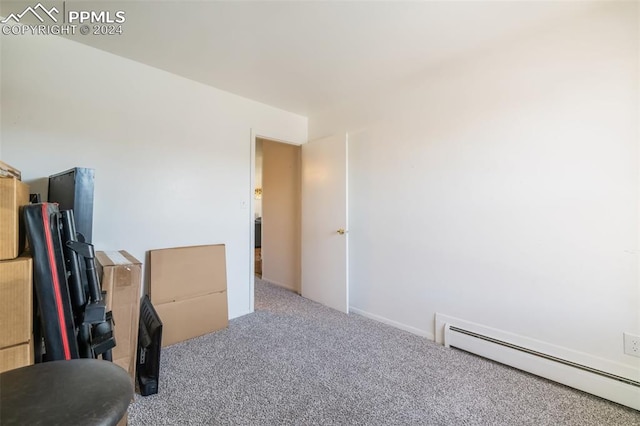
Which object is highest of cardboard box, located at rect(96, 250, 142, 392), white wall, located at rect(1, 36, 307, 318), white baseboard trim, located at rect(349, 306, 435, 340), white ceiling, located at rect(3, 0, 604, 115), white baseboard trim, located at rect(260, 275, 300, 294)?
white ceiling, located at rect(3, 0, 604, 115)

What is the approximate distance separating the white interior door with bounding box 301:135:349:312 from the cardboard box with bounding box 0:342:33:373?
2.42 meters

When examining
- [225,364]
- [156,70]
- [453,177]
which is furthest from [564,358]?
[156,70]

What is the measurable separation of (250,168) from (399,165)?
161cm

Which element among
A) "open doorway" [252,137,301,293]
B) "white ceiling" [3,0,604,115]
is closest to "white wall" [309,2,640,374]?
"white ceiling" [3,0,604,115]

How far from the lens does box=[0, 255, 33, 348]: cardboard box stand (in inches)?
38.9

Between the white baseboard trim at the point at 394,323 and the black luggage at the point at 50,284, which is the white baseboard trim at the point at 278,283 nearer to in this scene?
the white baseboard trim at the point at 394,323

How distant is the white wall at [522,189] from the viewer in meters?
1.61

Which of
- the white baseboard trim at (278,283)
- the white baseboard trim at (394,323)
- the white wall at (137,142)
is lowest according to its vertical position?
the white baseboard trim at (394,323)

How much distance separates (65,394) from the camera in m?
0.54

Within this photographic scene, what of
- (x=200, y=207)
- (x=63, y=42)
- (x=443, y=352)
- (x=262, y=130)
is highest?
(x=63, y=42)

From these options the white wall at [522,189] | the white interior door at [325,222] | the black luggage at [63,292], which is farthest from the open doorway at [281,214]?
the black luggage at [63,292]

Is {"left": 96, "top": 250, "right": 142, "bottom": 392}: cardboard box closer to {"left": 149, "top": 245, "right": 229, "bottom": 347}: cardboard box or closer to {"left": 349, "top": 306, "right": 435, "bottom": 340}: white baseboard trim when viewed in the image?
{"left": 149, "top": 245, "right": 229, "bottom": 347}: cardboard box

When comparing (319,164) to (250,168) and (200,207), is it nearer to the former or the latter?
(250,168)

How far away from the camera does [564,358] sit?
1757 mm
